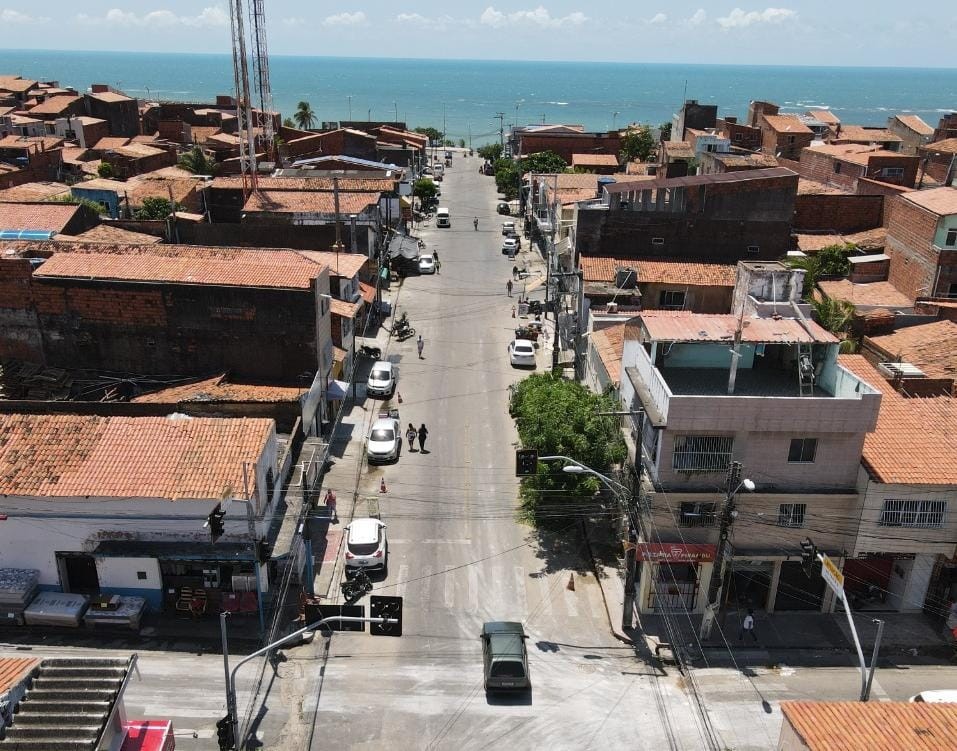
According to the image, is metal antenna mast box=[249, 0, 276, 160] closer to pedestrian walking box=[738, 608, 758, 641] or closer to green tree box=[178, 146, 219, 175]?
green tree box=[178, 146, 219, 175]

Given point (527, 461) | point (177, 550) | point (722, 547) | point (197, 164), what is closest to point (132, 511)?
point (177, 550)

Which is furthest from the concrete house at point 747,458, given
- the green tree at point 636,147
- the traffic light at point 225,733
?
the green tree at point 636,147

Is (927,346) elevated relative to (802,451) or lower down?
lower down

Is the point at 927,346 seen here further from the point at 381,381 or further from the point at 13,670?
the point at 13,670

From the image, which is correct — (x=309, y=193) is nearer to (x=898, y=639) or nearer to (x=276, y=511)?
(x=276, y=511)

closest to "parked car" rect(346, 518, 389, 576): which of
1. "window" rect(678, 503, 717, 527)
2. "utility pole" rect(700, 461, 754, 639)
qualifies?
"window" rect(678, 503, 717, 527)

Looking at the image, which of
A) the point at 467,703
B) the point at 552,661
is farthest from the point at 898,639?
the point at 467,703

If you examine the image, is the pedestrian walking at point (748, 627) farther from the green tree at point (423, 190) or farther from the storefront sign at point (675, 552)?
the green tree at point (423, 190)
